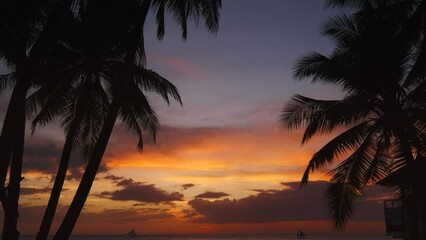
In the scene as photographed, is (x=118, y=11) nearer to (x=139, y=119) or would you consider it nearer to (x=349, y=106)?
(x=139, y=119)

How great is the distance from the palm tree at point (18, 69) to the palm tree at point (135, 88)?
1368 millimetres

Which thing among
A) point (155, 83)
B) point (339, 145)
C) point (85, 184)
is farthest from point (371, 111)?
point (85, 184)

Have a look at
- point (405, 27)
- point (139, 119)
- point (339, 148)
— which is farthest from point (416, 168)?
point (139, 119)

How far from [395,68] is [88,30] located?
352 inches

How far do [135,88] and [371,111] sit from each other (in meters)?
7.29

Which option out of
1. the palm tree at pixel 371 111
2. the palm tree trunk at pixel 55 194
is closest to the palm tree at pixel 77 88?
the palm tree trunk at pixel 55 194

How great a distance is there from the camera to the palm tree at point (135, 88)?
9.95 m

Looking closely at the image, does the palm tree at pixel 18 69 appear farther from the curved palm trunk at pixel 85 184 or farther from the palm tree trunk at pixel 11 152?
the curved palm trunk at pixel 85 184

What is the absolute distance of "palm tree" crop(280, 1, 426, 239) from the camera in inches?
540

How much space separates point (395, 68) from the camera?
558 inches

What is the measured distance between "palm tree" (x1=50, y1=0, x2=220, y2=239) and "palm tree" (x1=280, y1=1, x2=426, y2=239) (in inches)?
167

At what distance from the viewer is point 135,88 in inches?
567

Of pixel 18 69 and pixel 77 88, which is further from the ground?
pixel 77 88

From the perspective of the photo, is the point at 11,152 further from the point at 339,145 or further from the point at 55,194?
the point at 339,145
